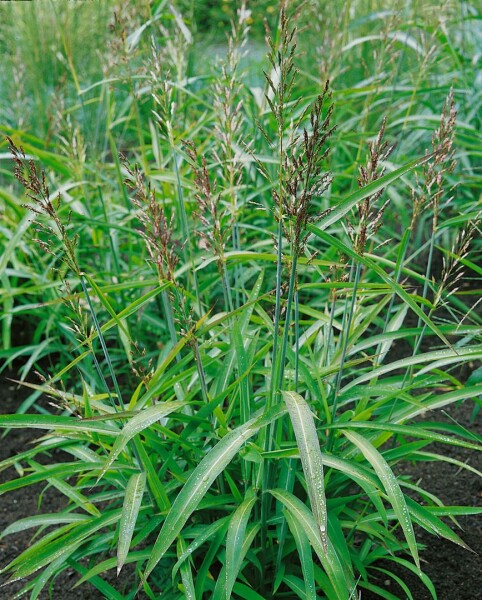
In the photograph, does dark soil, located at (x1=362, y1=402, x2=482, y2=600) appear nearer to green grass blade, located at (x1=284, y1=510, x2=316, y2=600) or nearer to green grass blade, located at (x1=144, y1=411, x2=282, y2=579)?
green grass blade, located at (x1=284, y1=510, x2=316, y2=600)

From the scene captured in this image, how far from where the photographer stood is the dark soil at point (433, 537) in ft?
5.80

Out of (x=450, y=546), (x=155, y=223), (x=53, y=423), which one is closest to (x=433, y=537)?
(x=450, y=546)

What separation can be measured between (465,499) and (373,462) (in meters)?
0.83

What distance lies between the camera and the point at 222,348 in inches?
71.3

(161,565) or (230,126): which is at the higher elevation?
(230,126)

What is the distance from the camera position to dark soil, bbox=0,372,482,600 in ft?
5.80

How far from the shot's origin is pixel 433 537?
6.31 feet

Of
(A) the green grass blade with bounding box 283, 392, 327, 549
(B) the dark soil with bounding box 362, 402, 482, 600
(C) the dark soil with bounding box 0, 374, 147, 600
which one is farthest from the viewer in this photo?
(C) the dark soil with bounding box 0, 374, 147, 600

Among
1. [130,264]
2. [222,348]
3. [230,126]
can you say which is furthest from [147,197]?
[130,264]

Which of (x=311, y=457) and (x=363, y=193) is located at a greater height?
(x=363, y=193)

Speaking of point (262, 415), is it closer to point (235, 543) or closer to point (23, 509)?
point (235, 543)

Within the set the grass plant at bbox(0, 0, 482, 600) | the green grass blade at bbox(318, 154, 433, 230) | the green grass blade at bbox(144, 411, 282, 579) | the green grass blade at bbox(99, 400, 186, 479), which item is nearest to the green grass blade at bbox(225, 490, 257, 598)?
the grass plant at bbox(0, 0, 482, 600)

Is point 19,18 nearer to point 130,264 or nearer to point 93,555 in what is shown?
point 130,264

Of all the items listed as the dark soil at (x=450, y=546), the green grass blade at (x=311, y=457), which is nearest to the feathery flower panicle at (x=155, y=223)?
the green grass blade at (x=311, y=457)
